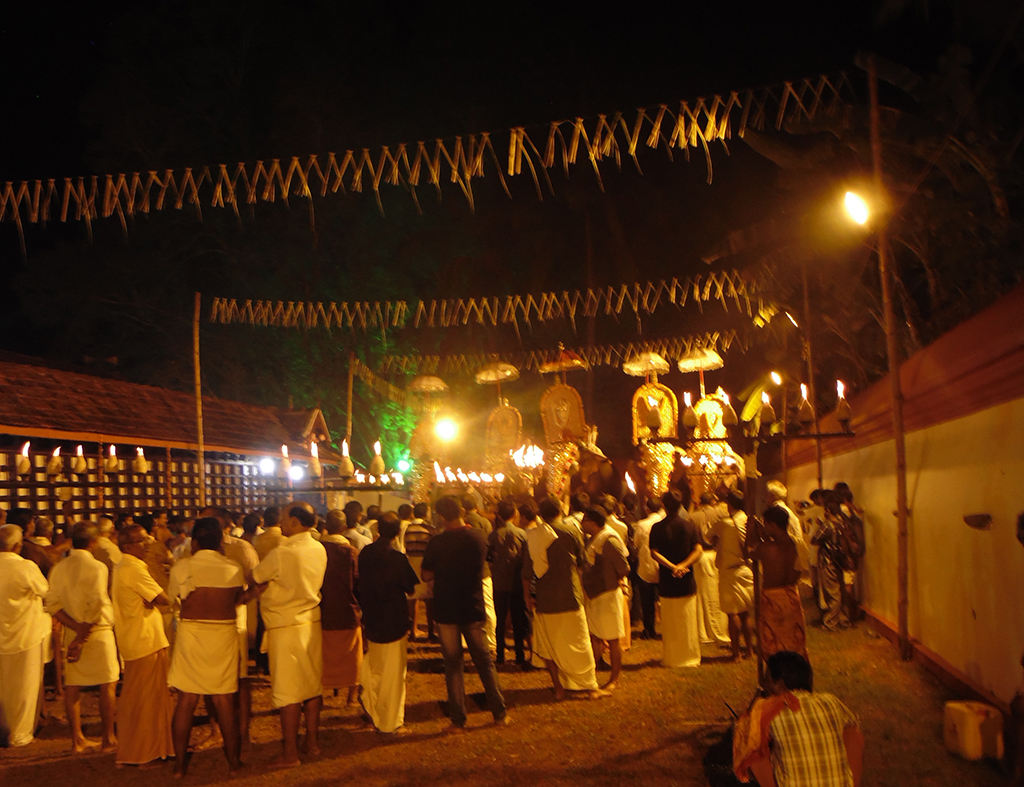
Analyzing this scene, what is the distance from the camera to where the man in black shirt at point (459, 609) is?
699 centimetres

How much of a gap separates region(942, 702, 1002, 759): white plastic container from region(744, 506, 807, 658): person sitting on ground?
69.3 inches

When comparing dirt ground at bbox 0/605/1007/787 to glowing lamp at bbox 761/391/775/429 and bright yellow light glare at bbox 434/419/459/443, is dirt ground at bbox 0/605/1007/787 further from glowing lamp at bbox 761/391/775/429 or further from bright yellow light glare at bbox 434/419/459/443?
bright yellow light glare at bbox 434/419/459/443

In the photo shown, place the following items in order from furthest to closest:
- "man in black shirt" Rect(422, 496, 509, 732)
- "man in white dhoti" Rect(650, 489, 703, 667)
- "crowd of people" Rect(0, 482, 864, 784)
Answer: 1. "man in white dhoti" Rect(650, 489, 703, 667)
2. "man in black shirt" Rect(422, 496, 509, 732)
3. "crowd of people" Rect(0, 482, 864, 784)

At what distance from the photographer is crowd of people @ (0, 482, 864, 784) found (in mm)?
6157

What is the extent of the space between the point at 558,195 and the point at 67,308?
1638 cm

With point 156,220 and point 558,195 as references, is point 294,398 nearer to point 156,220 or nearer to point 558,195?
point 156,220

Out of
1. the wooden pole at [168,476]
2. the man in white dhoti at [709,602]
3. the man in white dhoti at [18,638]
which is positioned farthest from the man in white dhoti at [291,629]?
the wooden pole at [168,476]

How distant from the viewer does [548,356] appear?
2158cm

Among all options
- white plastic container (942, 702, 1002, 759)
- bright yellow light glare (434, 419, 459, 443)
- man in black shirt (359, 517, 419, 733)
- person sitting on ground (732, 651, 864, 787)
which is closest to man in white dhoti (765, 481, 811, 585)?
white plastic container (942, 702, 1002, 759)

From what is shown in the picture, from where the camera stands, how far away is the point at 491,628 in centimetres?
981

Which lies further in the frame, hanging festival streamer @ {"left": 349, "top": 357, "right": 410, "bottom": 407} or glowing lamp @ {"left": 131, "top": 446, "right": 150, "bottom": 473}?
hanging festival streamer @ {"left": 349, "top": 357, "right": 410, "bottom": 407}

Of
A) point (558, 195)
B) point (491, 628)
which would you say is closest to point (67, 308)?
point (558, 195)

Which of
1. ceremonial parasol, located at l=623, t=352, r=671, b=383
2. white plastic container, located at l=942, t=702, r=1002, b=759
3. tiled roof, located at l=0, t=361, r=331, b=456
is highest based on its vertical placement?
ceremonial parasol, located at l=623, t=352, r=671, b=383

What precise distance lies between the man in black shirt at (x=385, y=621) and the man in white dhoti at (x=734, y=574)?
3898 mm
